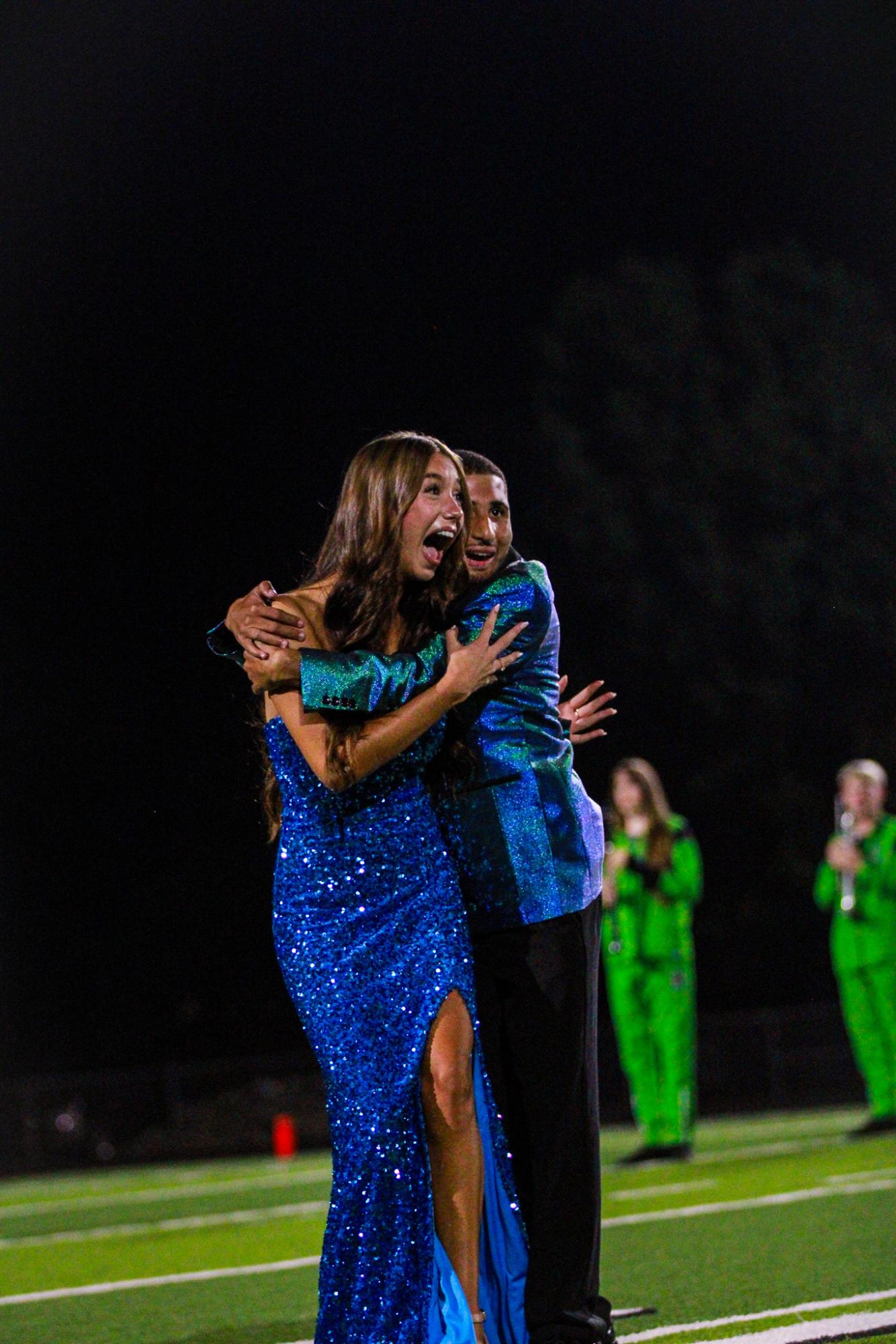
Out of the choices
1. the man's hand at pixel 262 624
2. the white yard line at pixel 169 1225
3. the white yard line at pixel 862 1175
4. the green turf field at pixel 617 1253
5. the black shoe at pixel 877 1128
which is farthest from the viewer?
the black shoe at pixel 877 1128

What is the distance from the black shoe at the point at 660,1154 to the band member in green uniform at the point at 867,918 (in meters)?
1.58

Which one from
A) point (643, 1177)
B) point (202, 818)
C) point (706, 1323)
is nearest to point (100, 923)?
point (202, 818)

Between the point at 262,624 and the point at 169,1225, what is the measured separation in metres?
5.02

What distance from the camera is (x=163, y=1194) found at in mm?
10109

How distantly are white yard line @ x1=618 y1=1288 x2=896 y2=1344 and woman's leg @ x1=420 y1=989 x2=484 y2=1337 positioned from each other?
858 millimetres

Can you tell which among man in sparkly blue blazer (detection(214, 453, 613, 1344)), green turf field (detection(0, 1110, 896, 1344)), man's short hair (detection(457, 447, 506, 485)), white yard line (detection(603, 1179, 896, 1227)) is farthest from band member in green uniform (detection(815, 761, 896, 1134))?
man in sparkly blue blazer (detection(214, 453, 613, 1344))

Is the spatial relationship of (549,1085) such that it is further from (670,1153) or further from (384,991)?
(670,1153)

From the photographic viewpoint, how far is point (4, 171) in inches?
606

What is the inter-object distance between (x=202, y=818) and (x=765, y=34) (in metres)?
11.0

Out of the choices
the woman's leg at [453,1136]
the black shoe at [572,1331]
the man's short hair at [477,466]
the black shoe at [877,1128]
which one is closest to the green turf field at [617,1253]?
the black shoe at [877,1128]

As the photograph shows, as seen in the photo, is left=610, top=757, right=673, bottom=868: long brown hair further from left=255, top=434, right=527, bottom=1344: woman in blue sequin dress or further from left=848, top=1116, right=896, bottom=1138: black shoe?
left=255, top=434, right=527, bottom=1344: woman in blue sequin dress

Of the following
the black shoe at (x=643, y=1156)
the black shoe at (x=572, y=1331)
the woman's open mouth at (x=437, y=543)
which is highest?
the woman's open mouth at (x=437, y=543)

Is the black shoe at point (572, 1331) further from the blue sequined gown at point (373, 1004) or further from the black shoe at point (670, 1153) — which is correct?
the black shoe at point (670, 1153)

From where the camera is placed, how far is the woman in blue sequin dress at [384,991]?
11.8 ft
